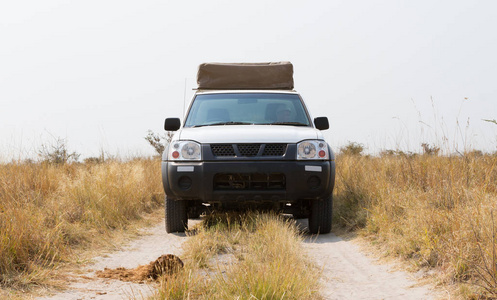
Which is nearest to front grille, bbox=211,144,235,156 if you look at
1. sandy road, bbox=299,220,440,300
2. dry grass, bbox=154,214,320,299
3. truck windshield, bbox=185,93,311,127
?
truck windshield, bbox=185,93,311,127

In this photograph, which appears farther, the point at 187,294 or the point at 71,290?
the point at 71,290

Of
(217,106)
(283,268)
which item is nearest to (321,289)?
(283,268)

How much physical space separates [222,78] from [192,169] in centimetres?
337

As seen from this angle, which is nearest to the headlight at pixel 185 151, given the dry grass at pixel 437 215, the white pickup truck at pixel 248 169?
the white pickup truck at pixel 248 169

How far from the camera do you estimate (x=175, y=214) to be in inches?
281

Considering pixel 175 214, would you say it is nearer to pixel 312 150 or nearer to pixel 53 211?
pixel 53 211

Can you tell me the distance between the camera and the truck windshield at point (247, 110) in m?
7.49

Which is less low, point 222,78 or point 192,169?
point 222,78

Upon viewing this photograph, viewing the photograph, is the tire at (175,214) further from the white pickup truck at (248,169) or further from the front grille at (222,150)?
the front grille at (222,150)

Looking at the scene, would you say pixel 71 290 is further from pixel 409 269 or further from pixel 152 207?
pixel 152 207

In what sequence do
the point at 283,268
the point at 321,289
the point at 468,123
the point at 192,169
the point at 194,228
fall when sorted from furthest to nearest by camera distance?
the point at 468,123, the point at 194,228, the point at 192,169, the point at 321,289, the point at 283,268

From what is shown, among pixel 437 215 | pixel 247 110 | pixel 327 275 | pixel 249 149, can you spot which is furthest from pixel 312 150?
pixel 327 275

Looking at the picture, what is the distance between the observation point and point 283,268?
393 cm

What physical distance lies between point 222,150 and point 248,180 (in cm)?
51
